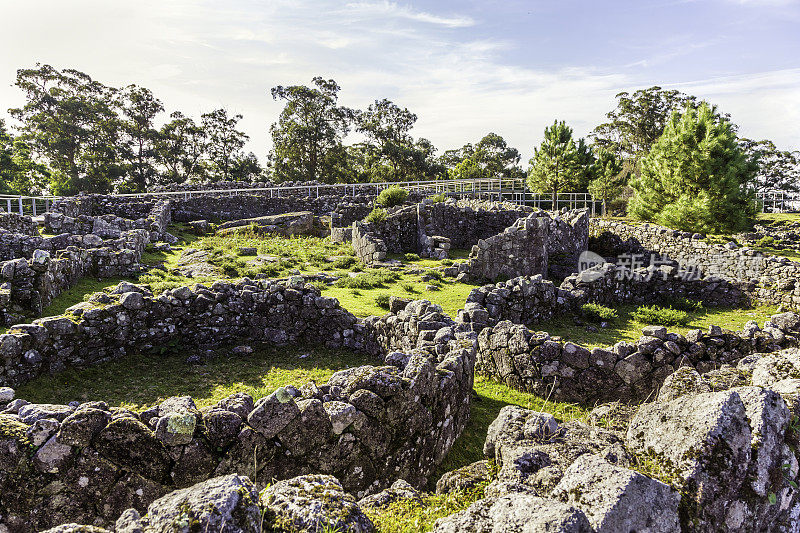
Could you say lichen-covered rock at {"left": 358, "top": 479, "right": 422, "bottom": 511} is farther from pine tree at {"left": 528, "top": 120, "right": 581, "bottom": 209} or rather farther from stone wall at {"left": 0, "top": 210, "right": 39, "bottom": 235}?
pine tree at {"left": 528, "top": 120, "right": 581, "bottom": 209}

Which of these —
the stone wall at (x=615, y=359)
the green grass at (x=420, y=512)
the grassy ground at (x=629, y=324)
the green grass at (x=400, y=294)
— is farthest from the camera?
the green grass at (x=400, y=294)

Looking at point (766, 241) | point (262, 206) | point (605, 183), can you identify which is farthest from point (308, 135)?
point (766, 241)

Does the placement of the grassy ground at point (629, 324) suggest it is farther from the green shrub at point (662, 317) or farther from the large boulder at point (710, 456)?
the large boulder at point (710, 456)

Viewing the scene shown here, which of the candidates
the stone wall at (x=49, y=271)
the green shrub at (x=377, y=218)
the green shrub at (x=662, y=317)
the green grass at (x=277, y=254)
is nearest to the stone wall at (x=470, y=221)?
the green shrub at (x=377, y=218)

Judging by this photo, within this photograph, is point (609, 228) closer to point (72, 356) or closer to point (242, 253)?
point (242, 253)

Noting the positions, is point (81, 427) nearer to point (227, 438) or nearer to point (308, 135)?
point (227, 438)

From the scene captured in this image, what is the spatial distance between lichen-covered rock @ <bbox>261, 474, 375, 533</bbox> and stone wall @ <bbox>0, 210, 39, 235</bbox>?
20810 millimetres

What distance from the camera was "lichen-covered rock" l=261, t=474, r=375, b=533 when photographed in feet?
10.1

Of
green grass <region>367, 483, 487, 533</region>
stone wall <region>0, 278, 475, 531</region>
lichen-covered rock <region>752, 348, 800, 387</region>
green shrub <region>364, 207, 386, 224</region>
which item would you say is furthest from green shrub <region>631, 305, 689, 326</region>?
green shrub <region>364, 207, 386, 224</region>

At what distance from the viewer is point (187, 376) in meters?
8.88

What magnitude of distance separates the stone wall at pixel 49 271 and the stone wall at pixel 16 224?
3.77m

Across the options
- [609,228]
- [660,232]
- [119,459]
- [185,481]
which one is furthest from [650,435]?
[609,228]

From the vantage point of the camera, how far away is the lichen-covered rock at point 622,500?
2.83 m

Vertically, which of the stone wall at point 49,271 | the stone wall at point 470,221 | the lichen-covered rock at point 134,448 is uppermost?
the stone wall at point 470,221
